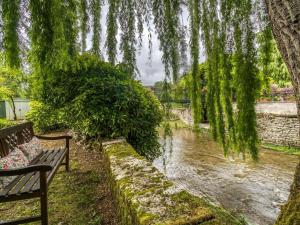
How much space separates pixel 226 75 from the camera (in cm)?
180

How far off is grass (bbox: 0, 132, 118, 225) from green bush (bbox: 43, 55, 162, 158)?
965 mm

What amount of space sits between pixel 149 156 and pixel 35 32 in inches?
147

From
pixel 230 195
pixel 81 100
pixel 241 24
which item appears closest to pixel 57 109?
pixel 81 100

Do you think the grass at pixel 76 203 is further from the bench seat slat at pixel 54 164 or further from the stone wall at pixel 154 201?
the stone wall at pixel 154 201

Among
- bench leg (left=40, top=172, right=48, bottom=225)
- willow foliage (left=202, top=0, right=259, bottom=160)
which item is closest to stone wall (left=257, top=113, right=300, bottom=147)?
willow foliage (left=202, top=0, right=259, bottom=160)

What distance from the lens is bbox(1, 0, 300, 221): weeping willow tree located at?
1.69 meters

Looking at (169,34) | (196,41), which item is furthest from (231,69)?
(169,34)

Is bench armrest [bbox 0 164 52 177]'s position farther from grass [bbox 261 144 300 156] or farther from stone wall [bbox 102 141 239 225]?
grass [bbox 261 144 300 156]

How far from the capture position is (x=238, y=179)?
5.58 meters

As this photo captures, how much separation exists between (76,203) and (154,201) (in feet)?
6.11

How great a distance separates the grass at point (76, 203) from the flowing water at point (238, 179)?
0.95m

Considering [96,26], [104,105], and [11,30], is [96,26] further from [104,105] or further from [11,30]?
[104,105]

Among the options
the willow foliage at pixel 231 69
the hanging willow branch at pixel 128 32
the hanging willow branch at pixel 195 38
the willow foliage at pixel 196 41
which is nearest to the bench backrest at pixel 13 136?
the willow foliage at pixel 196 41

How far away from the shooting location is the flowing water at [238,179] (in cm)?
413
